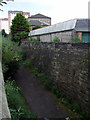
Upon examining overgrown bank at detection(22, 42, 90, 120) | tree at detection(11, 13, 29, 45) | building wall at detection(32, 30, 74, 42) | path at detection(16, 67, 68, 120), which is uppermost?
tree at detection(11, 13, 29, 45)

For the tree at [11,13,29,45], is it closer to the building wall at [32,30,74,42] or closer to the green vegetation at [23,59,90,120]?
the building wall at [32,30,74,42]

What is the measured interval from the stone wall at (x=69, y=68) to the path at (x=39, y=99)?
0.72 m

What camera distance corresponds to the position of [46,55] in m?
9.05

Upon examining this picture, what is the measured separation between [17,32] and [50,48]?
30.7ft

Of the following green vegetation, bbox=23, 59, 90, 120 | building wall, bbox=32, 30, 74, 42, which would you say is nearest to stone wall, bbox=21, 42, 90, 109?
green vegetation, bbox=23, 59, 90, 120

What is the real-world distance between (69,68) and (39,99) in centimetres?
186

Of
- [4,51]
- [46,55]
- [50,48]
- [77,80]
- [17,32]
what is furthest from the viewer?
[17,32]

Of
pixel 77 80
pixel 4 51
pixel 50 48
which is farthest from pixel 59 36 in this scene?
pixel 77 80

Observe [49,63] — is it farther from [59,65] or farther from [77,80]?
[77,80]

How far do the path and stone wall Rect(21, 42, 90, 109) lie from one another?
2.37 feet

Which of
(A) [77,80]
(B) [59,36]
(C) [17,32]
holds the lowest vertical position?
(A) [77,80]

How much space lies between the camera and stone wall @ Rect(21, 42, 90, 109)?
525cm

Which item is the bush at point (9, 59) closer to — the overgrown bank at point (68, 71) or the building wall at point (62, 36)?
the overgrown bank at point (68, 71)

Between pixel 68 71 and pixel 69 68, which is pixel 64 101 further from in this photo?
A: pixel 69 68
